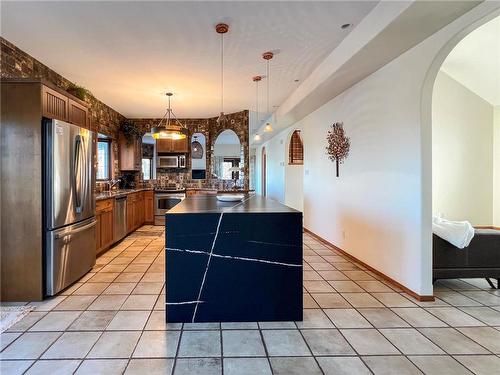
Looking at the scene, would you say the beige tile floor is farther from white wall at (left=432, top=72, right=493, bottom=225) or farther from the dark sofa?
white wall at (left=432, top=72, right=493, bottom=225)

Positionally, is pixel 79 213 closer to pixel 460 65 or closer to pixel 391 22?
pixel 391 22

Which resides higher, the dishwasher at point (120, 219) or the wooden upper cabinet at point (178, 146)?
the wooden upper cabinet at point (178, 146)

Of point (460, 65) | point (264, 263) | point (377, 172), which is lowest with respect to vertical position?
point (264, 263)

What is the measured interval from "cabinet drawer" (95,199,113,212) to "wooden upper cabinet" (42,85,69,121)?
1.42 metres

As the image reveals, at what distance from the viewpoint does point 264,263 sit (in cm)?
245

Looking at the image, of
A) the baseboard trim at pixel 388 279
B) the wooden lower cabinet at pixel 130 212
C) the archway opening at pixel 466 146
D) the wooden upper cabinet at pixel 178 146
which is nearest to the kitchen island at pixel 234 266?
the baseboard trim at pixel 388 279

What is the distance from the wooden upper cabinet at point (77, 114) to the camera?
136 inches

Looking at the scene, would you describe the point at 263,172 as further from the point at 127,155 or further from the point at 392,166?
the point at 392,166

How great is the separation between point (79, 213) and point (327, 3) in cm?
340

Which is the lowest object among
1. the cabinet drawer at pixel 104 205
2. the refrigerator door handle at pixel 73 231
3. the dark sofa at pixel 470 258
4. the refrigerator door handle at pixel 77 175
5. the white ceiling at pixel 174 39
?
the dark sofa at pixel 470 258

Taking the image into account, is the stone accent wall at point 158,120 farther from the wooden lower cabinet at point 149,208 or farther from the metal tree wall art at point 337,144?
the metal tree wall art at point 337,144

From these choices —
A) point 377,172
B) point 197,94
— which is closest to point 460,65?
point 377,172

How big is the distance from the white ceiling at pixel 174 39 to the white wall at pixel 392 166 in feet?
2.47

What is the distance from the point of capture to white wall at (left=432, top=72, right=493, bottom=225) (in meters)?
5.66
